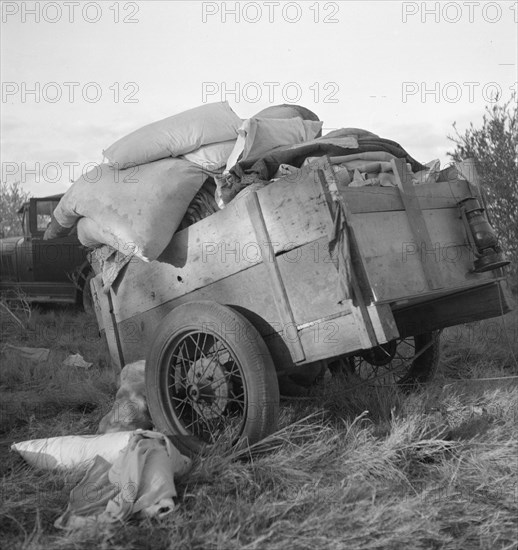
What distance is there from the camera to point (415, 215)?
3.45 metres

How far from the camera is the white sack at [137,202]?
139 inches

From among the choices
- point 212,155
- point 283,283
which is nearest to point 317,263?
point 283,283

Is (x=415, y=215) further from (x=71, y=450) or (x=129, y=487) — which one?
(x=71, y=450)

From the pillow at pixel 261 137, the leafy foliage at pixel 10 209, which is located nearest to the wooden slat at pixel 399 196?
the pillow at pixel 261 137

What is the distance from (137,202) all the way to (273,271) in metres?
0.88

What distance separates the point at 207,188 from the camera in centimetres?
376

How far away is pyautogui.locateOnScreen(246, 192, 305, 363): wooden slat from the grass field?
14.7 inches

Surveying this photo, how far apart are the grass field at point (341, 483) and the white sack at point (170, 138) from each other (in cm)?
154

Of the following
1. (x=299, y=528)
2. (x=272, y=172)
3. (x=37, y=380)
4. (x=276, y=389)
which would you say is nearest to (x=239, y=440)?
(x=276, y=389)

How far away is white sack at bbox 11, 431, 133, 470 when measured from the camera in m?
3.13

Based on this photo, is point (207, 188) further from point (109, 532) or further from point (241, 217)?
point (109, 532)

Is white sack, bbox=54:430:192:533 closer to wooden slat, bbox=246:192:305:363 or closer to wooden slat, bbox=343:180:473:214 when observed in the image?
wooden slat, bbox=246:192:305:363

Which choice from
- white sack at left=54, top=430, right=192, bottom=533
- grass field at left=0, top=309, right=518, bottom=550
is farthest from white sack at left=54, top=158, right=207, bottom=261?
grass field at left=0, top=309, right=518, bottom=550

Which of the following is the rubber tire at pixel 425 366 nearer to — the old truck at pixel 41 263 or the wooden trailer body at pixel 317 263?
the wooden trailer body at pixel 317 263
